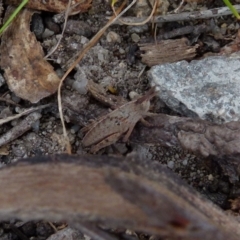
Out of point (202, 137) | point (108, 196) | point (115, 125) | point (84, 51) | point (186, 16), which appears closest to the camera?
point (108, 196)

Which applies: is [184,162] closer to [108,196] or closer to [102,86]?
[102,86]

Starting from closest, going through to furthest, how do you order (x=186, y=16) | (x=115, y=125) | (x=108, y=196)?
(x=108, y=196) < (x=115, y=125) < (x=186, y=16)

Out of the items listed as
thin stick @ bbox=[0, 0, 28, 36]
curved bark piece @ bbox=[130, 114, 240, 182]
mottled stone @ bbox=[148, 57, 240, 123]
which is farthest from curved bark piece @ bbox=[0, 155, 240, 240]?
thin stick @ bbox=[0, 0, 28, 36]

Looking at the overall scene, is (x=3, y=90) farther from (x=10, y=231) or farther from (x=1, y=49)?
(x=10, y=231)

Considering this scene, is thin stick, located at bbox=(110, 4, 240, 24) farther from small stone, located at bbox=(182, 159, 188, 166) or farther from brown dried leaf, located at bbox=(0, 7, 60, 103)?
small stone, located at bbox=(182, 159, 188, 166)

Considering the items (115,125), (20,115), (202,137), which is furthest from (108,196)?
(20,115)

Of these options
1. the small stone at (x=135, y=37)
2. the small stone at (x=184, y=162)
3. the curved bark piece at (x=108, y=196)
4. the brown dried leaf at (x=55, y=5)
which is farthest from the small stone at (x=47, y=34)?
the curved bark piece at (x=108, y=196)
